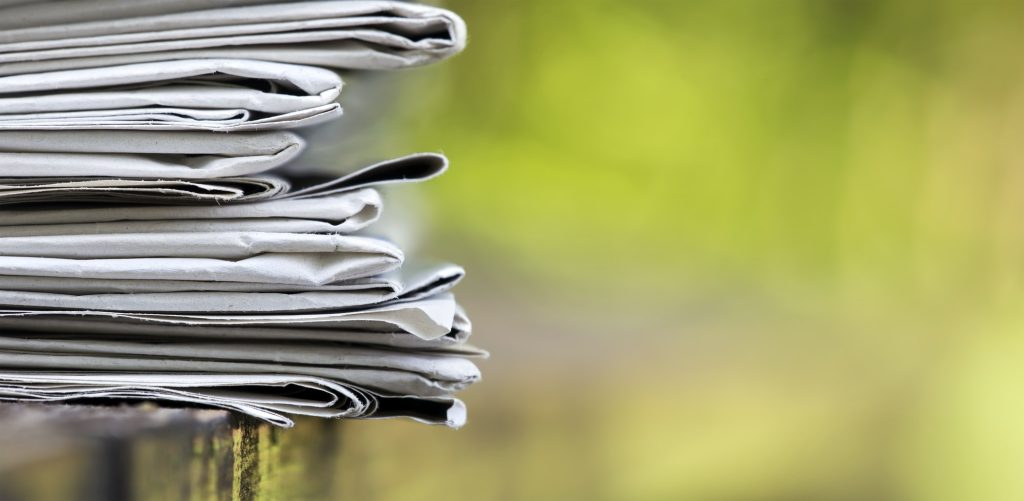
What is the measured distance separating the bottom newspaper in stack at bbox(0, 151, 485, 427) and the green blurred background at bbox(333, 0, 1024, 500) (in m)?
0.17

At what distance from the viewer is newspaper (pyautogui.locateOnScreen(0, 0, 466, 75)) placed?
1.46 feet

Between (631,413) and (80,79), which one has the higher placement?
(80,79)

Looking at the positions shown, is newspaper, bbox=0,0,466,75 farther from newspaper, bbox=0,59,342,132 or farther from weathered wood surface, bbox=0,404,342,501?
weathered wood surface, bbox=0,404,342,501

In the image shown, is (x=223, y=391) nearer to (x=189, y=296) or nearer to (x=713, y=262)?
(x=189, y=296)

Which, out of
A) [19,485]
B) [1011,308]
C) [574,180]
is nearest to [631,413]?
[574,180]

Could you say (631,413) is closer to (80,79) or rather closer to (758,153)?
(758,153)

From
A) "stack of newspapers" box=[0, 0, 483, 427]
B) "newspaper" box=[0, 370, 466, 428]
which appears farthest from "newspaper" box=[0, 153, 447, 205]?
"newspaper" box=[0, 370, 466, 428]

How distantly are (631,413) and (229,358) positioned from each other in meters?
0.33

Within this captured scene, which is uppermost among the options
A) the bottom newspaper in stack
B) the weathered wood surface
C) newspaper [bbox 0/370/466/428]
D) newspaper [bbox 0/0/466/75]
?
newspaper [bbox 0/0/466/75]

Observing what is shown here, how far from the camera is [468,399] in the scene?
25.5 inches

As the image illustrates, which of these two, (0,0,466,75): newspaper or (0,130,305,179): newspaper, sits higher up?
(0,0,466,75): newspaper

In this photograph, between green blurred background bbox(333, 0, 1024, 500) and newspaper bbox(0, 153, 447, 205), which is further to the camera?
green blurred background bbox(333, 0, 1024, 500)

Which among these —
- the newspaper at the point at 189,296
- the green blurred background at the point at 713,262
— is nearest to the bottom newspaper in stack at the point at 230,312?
the newspaper at the point at 189,296

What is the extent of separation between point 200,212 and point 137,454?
0.14 meters
